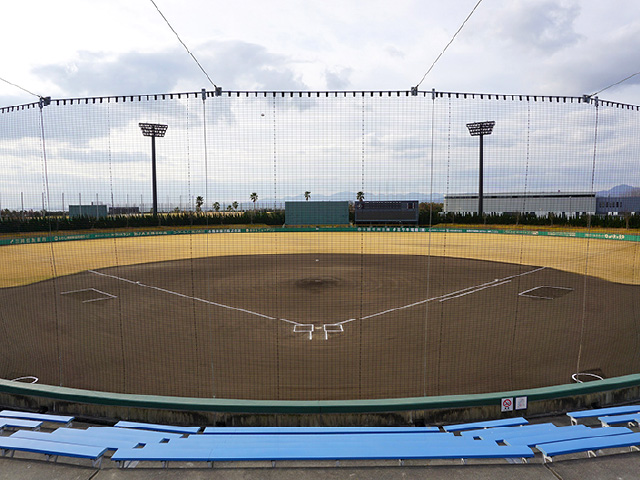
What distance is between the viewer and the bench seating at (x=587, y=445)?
3545mm

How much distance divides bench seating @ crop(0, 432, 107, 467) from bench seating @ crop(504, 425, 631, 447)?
4.07 meters

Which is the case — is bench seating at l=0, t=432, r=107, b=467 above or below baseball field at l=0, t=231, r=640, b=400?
above

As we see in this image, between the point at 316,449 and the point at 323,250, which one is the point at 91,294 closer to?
the point at 316,449

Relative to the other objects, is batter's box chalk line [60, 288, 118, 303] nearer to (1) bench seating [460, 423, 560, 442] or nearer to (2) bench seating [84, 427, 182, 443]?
(2) bench seating [84, 427, 182, 443]

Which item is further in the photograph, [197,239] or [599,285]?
[197,239]

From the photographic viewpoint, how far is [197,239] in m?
39.7

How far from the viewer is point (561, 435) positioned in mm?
3941

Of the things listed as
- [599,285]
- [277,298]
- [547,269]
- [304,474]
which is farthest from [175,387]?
[547,269]

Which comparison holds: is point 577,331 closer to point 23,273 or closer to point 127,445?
point 127,445

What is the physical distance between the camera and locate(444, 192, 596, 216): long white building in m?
46.4

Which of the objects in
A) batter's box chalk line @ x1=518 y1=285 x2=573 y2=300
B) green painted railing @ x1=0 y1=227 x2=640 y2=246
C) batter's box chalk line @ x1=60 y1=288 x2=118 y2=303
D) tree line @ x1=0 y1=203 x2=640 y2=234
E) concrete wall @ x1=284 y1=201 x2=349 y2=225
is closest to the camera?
batter's box chalk line @ x1=518 y1=285 x2=573 y2=300

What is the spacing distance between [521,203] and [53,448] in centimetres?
5486

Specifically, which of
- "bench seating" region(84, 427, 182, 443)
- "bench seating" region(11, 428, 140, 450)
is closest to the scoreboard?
"bench seating" region(84, 427, 182, 443)

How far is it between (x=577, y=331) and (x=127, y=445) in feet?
37.1
